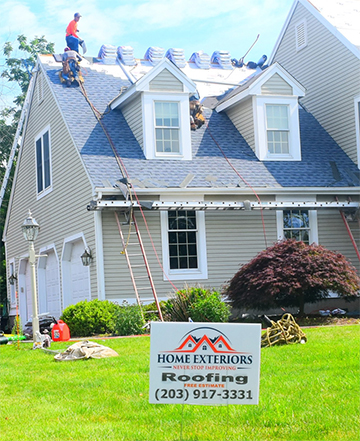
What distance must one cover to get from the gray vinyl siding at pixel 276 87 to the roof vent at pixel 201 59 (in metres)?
4.36

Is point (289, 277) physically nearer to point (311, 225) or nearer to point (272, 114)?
point (311, 225)

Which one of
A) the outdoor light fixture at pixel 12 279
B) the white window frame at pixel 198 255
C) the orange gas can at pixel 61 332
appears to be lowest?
the orange gas can at pixel 61 332

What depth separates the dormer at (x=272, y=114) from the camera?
1839 cm

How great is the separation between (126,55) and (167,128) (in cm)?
481

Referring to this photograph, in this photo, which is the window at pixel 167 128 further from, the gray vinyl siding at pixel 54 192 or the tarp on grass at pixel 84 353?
the tarp on grass at pixel 84 353

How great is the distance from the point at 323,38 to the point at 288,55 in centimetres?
210

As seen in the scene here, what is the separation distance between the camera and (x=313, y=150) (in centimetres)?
1925

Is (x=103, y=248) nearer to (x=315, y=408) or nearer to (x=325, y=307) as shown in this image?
(x=325, y=307)

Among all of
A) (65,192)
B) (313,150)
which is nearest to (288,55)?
(313,150)

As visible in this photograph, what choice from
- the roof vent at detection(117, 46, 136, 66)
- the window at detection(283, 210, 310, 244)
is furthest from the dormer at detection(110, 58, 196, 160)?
the roof vent at detection(117, 46, 136, 66)

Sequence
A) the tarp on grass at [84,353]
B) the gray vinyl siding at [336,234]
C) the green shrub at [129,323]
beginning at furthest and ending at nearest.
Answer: the gray vinyl siding at [336,234] < the green shrub at [129,323] < the tarp on grass at [84,353]

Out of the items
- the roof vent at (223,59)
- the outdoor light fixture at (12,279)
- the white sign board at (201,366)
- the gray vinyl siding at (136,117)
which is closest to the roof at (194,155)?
the gray vinyl siding at (136,117)

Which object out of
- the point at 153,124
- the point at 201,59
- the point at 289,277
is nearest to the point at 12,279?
the point at 153,124

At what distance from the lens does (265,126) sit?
18.5m
